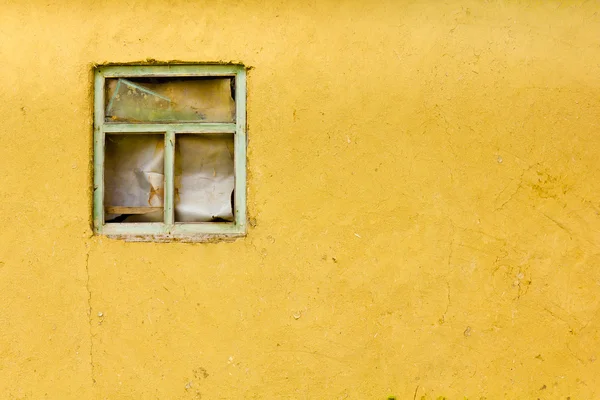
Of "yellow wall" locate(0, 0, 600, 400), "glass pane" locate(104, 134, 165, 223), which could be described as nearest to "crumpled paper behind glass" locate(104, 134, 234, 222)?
"glass pane" locate(104, 134, 165, 223)

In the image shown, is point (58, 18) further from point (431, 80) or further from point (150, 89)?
point (431, 80)

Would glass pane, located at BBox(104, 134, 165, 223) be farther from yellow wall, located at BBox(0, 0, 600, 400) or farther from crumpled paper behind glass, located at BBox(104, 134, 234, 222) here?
yellow wall, located at BBox(0, 0, 600, 400)

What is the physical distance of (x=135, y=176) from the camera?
2.63m

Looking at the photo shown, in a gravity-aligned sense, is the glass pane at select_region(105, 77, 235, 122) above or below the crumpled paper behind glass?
above

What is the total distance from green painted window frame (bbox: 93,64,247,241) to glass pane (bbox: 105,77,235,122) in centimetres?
5

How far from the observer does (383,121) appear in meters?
2.49

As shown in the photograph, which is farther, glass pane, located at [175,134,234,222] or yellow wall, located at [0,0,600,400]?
glass pane, located at [175,134,234,222]

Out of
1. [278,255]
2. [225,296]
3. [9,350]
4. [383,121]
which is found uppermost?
[383,121]

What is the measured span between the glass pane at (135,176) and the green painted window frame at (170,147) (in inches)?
2.5

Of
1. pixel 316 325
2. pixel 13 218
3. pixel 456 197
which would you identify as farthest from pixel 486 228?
pixel 13 218

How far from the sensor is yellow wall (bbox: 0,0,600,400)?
2.47m

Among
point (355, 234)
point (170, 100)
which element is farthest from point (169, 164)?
point (355, 234)

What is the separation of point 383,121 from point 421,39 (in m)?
0.43

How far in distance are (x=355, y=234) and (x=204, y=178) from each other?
0.79 meters
